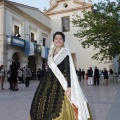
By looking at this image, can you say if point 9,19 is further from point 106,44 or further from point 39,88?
point 39,88

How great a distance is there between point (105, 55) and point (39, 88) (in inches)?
892

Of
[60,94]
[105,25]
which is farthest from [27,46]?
[60,94]

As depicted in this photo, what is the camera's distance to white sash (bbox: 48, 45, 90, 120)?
3.86 m

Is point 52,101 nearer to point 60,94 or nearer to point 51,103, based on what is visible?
point 51,103

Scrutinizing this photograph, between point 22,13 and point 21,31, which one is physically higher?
point 22,13

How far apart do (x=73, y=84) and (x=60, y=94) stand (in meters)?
0.26

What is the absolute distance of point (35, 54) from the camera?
3272 cm

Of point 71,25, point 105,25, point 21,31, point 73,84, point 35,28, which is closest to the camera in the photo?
point 73,84

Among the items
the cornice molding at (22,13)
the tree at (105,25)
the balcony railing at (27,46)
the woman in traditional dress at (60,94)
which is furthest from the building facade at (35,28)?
the woman in traditional dress at (60,94)

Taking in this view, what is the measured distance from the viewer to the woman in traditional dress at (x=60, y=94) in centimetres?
387

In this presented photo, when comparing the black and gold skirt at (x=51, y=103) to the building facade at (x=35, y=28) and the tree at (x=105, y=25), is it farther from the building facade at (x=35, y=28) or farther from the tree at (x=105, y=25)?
the building facade at (x=35, y=28)

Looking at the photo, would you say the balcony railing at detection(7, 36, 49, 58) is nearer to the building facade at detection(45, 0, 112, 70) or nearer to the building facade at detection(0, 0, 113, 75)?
the building facade at detection(0, 0, 113, 75)

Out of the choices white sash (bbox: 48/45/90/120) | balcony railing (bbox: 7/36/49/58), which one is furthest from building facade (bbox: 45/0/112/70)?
white sash (bbox: 48/45/90/120)

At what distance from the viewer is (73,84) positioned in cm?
392
